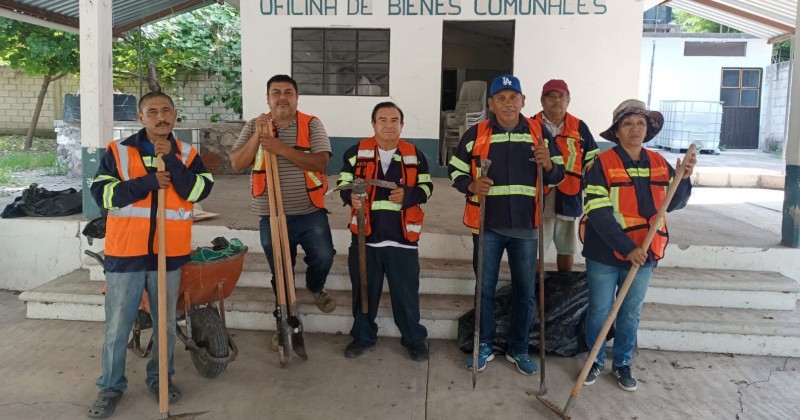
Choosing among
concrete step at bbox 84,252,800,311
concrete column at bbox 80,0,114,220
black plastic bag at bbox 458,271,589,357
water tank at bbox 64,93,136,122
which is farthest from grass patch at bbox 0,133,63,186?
black plastic bag at bbox 458,271,589,357

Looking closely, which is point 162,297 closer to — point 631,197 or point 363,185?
point 363,185

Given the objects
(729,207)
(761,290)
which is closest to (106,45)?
(761,290)

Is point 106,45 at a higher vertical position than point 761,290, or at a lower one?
higher

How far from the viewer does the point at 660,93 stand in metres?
18.9

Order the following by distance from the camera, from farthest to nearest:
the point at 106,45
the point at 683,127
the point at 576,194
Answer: the point at 683,127, the point at 106,45, the point at 576,194

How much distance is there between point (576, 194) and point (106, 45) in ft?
13.5

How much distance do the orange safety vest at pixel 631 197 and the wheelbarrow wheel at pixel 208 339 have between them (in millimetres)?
2343

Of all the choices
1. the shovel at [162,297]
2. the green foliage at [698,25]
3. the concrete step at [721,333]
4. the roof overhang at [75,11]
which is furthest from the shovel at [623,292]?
the green foliage at [698,25]

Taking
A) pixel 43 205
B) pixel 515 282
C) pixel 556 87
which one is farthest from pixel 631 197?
pixel 43 205

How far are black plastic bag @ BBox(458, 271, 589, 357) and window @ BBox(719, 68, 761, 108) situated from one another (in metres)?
17.5

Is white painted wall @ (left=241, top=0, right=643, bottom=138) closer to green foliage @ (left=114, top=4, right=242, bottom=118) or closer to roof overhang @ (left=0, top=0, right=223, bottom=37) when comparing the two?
roof overhang @ (left=0, top=0, right=223, bottom=37)

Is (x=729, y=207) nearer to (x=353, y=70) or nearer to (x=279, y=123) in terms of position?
(x=353, y=70)

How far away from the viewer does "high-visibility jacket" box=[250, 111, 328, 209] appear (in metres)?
3.86

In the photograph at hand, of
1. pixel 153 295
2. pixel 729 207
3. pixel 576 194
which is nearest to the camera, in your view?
pixel 153 295
